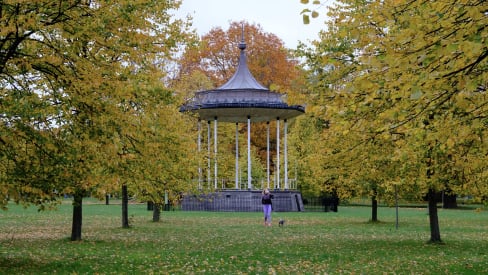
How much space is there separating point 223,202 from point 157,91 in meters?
25.9

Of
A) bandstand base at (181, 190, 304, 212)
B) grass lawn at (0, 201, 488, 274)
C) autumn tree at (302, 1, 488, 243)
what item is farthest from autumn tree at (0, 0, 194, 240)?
bandstand base at (181, 190, 304, 212)

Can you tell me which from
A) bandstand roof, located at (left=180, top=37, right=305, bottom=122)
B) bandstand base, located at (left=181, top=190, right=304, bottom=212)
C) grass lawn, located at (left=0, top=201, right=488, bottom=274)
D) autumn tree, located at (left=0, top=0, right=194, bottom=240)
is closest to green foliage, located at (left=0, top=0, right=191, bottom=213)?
autumn tree, located at (left=0, top=0, right=194, bottom=240)

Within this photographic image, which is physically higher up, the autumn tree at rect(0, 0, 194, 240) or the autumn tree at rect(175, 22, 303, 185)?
the autumn tree at rect(175, 22, 303, 185)

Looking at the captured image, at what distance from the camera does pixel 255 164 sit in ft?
155

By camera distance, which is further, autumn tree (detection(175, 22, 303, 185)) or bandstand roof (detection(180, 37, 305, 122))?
autumn tree (detection(175, 22, 303, 185))

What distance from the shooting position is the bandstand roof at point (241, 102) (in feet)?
116

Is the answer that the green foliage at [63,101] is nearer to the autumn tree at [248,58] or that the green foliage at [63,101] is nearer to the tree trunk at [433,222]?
the tree trunk at [433,222]

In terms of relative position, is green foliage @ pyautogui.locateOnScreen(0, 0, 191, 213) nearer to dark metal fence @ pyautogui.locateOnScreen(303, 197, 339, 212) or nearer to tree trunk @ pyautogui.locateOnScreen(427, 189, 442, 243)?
tree trunk @ pyautogui.locateOnScreen(427, 189, 442, 243)

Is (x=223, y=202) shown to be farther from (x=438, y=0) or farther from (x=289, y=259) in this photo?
(x=438, y=0)

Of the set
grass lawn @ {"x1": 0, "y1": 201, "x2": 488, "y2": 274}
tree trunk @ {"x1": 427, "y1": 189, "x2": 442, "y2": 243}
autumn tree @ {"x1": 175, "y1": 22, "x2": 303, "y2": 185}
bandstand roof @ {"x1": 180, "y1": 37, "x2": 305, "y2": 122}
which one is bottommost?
grass lawn @ {"x1": 0, "y1": 201, "x2": 488, "y2": 274}

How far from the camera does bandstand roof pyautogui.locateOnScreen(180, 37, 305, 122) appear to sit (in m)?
35.5

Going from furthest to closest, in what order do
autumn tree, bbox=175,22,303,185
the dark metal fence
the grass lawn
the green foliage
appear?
1. autumn tree, bbox=175,22,303,185
2. the dark metal fence
3. the grass lawn
4. the green foliage

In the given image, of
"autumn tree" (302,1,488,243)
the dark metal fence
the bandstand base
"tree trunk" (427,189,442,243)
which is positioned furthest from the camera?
the dark metal fence

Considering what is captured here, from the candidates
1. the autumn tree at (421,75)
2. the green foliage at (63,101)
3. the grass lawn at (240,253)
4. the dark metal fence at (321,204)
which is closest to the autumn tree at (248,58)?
the dark metal fence at (321,204)
